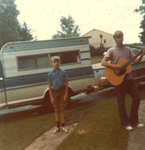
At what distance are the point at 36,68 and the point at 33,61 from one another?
263 mm

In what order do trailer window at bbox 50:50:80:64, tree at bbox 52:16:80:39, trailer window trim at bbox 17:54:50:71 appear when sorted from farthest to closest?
tree at bbox 52:16:80:39
trailer window at bbox 50:50:80:64
trailer window trim at bbox 17:54:50:71

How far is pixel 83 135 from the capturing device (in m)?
3.86

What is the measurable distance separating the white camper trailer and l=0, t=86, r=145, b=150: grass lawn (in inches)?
41.3

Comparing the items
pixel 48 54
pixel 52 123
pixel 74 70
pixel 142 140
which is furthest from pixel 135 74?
pixel 142 140

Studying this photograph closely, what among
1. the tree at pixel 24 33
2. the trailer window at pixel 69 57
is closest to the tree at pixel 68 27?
the tree at pixel 24 33

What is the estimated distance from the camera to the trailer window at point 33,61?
6422 millimetres

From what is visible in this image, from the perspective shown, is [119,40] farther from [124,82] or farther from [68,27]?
[68,27]

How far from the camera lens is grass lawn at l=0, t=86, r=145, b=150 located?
338cm

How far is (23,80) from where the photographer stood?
6.36 meters

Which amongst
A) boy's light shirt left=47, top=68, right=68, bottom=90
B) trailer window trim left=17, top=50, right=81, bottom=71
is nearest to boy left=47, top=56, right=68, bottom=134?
boy's light shirt left=47, top=68, right=68, bottom=90

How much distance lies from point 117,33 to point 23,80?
382 cm

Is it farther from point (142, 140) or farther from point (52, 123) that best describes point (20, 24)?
point (142, 140)

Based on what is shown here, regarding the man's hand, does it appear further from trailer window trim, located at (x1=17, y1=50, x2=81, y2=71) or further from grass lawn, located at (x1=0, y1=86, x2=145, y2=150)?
trailer window trim, located at (x1=17, y1=50, x2=81, y2=71)

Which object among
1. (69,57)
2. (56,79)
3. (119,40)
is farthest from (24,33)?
(119,40)
